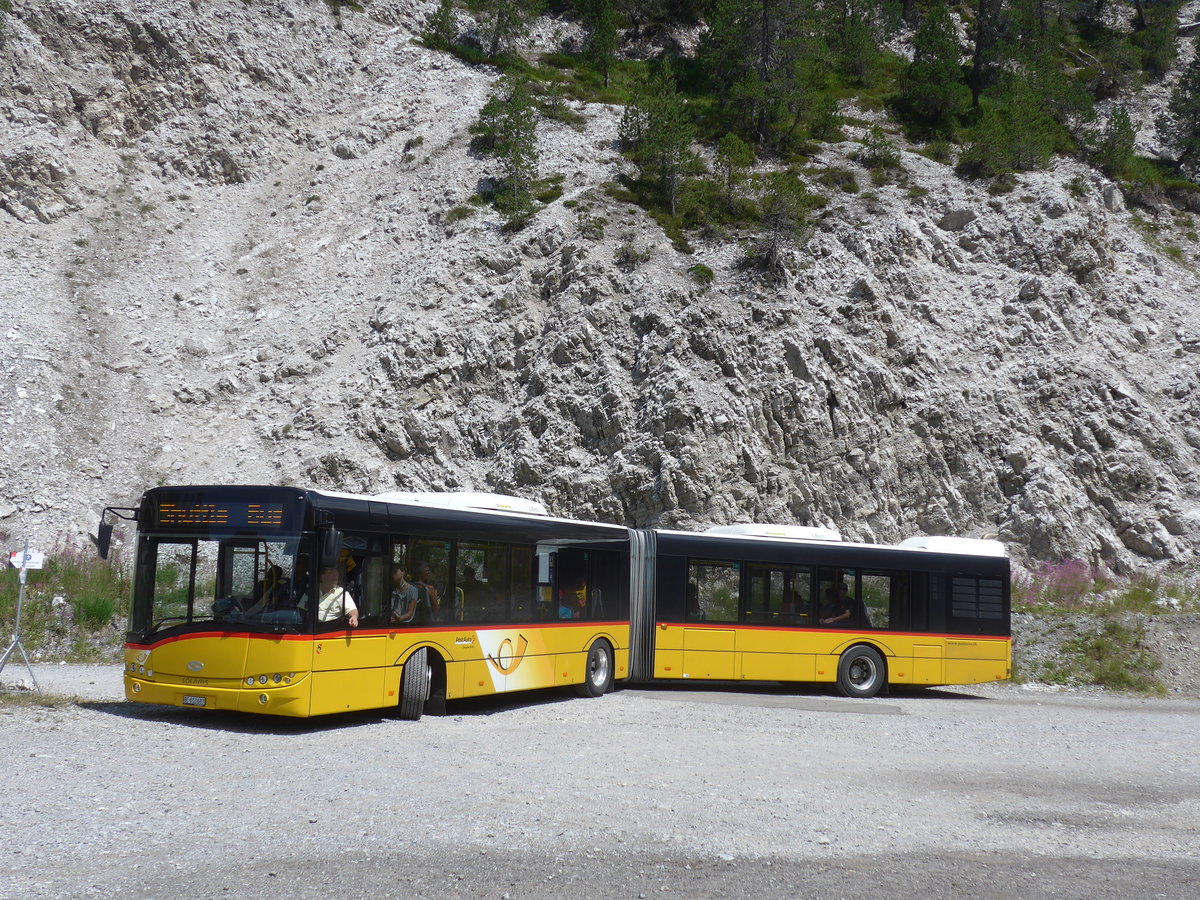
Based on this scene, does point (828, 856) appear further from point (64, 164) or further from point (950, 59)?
point (950, 59)

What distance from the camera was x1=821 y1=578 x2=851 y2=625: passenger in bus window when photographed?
1792 centimetres

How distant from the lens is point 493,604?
46.1 feet

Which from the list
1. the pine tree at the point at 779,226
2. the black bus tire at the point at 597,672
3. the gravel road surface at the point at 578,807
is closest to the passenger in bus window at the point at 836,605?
the gravel road surface at the point at 578,807

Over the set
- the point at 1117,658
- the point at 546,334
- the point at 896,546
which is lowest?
the point at 1117,658

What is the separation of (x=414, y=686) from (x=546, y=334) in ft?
64.3

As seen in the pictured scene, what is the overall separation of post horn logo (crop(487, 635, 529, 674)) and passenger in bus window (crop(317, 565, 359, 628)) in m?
2.82

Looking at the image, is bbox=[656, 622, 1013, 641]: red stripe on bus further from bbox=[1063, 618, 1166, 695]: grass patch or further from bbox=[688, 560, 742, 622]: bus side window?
bbox=[1063, 618, 1166, 695]: grass patch

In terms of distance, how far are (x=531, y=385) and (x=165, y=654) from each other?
63.5 feet

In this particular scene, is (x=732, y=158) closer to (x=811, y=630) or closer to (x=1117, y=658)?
(x=1117, y=658)

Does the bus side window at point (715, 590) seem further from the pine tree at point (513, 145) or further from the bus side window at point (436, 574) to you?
the pine tree at point (513, 145)

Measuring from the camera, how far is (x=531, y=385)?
3016 centimetres

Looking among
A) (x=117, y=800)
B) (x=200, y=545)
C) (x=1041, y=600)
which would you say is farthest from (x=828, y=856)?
(x=1041, y=600)

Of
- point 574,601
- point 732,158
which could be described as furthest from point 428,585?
point 732,158

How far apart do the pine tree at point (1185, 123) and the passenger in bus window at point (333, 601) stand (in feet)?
151
